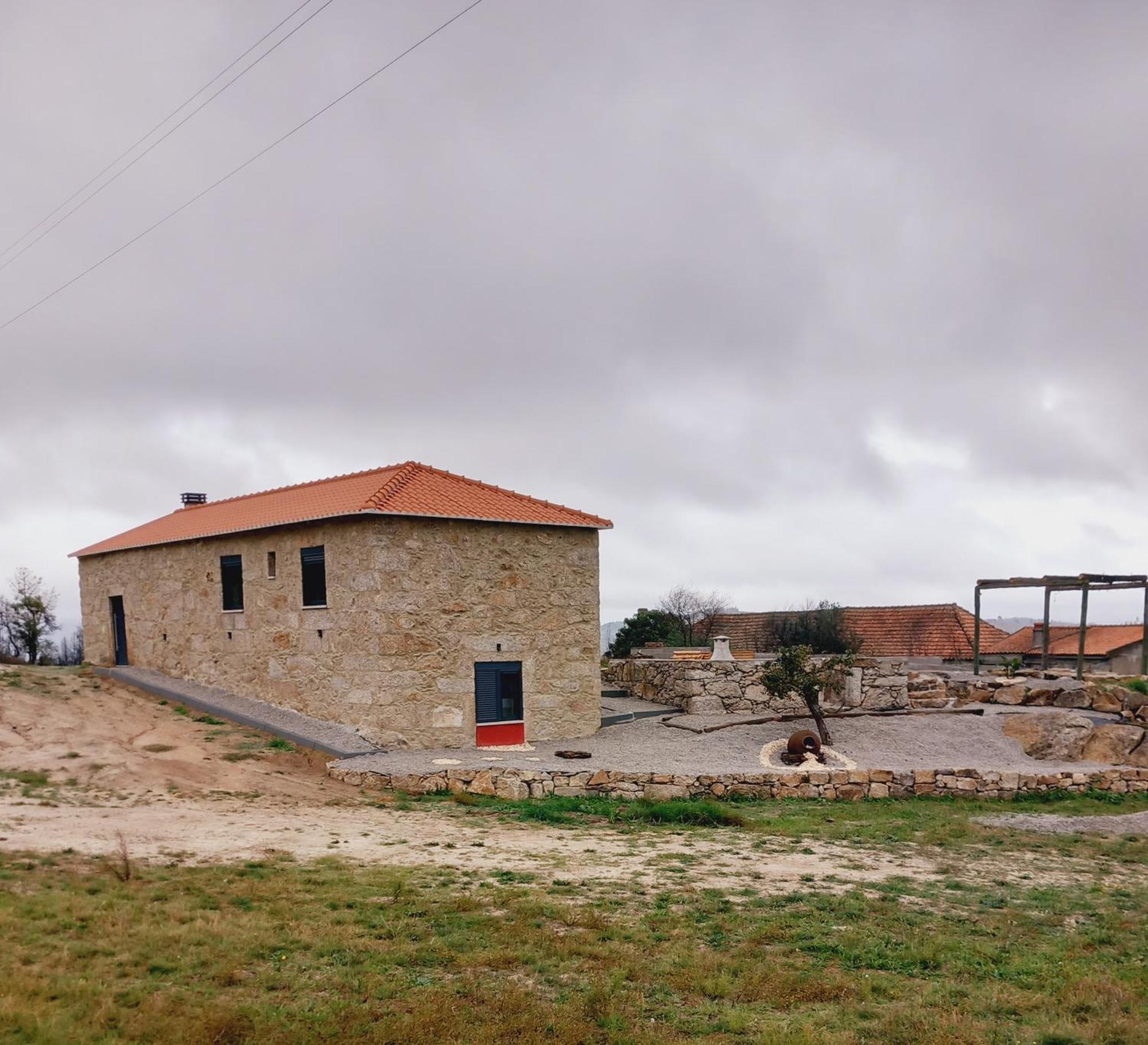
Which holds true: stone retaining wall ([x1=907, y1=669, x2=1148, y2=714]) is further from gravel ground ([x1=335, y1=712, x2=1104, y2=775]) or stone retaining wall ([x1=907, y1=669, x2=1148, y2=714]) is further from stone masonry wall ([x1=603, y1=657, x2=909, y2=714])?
gravel ground ([x1=335, y1=712, x2=1104, y2=775])

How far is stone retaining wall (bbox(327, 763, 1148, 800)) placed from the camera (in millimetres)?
A: 15422

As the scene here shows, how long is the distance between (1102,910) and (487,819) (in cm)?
786

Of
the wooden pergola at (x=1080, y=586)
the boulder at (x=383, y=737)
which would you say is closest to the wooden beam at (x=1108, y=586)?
the wooden pergola at (x=1080, y=586)

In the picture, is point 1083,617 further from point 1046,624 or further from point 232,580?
point 232,580

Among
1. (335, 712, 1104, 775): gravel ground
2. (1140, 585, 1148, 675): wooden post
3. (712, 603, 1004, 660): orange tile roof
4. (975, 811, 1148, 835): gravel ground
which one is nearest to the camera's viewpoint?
(975, 811, 1148, 835): gravel ground

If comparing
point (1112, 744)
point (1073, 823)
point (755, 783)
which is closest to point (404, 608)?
point (755, 783)

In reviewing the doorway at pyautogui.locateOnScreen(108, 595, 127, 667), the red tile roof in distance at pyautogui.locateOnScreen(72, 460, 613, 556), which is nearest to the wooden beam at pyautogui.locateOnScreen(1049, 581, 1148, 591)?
the red tile roof in distance at pyautogui.locateOnScreen(72, 460, 613, 556)

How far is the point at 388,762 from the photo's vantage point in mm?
16141

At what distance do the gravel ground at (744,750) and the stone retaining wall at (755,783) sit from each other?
258 mm

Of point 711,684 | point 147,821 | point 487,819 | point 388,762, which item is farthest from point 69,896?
point 711,684

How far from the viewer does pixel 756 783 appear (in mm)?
16203

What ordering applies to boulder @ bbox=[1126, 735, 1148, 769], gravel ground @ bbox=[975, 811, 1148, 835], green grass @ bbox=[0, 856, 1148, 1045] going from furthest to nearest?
boulder @ bbox=[1126, 735, 1148, 769], gravel ground @ bbox=[975, 811, 1148, 835], green grass @ bbox=[0, 856, 1148, 1045]

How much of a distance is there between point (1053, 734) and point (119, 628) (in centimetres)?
2361

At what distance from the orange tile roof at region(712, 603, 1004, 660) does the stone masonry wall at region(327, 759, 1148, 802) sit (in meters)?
16.8
